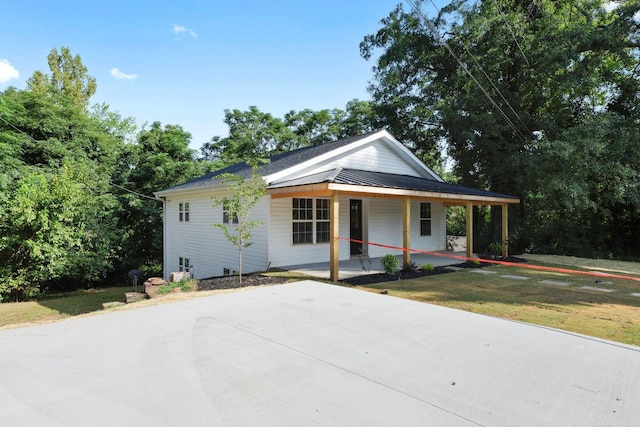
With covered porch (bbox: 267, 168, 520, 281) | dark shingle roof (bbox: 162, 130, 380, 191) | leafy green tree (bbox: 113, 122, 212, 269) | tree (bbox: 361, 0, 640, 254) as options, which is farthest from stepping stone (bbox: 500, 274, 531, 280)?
leafy green tree (bbox: 113, 122, 212, 269)

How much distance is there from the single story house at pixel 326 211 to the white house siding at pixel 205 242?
30 mm

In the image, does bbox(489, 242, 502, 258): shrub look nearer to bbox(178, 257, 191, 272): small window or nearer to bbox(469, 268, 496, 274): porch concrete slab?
bbox(469, 268, 496, 274): porch concrete slab

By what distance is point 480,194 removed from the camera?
475 inches

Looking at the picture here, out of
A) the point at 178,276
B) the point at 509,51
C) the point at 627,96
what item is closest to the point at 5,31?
the point at 178,276

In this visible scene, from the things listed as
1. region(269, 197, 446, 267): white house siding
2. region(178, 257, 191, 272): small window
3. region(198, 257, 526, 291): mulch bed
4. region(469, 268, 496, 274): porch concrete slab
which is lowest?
region(178, 257, 191, 272): small window

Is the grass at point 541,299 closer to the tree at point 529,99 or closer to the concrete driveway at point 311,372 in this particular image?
the concrete driveway at point 311,372

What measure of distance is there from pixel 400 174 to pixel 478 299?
779 cm

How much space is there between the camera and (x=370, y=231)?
12.7 m

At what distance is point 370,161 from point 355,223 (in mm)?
2330

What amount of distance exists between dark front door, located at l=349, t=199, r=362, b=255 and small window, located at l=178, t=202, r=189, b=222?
262 inches

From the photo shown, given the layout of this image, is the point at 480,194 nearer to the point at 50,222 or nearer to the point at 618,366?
the point at 618,366

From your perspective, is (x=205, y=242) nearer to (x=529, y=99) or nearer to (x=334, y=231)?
(x=334, y=231)

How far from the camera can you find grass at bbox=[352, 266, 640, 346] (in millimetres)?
5035

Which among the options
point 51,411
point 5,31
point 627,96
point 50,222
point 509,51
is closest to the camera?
point 51,411
